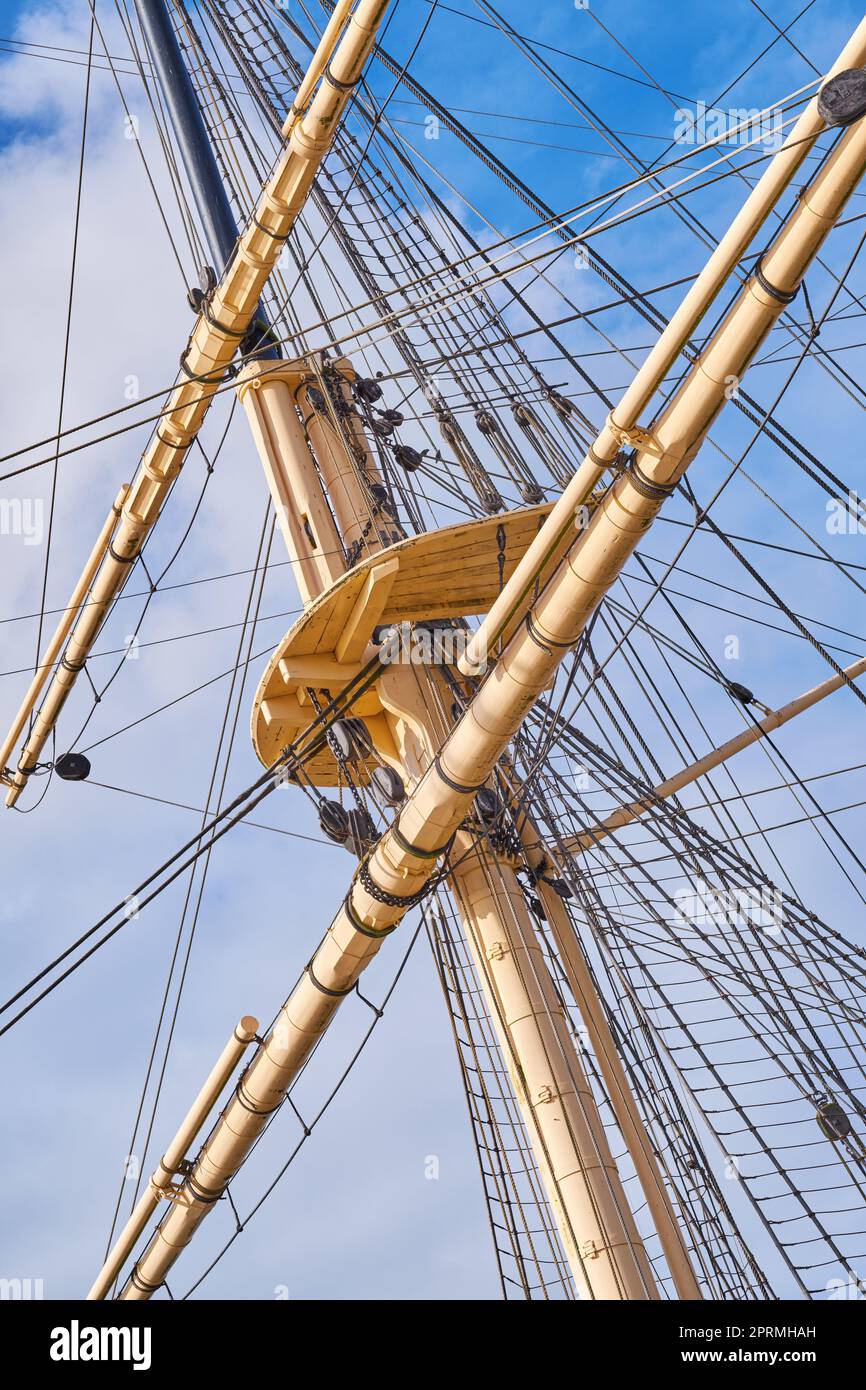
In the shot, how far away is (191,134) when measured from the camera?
11.9m

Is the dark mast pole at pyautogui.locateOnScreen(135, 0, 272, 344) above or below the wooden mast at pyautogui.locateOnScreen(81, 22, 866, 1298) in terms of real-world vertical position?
above

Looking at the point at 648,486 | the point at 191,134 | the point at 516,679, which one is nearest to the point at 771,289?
the point at 648,486

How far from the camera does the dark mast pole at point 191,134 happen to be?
11.3 metres

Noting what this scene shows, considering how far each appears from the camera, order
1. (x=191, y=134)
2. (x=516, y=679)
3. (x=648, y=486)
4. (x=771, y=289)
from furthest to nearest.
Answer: (x=191, y=134) → (x=516, y=679) → (x=648, y=486) → (x=771, y=289)

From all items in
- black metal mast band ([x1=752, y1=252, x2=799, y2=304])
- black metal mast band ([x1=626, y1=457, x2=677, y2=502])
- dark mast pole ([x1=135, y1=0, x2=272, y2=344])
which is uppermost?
dark mast pole ([x1=135, y1=0, x2=272, y2=344])

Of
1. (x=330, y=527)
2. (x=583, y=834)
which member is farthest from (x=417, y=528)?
(x=583, y=834)

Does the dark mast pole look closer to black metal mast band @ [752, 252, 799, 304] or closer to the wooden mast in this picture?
the wooden mast

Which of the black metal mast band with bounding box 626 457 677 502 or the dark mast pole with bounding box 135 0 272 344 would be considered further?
the dark mast pole with bounding box 135 0 272 344

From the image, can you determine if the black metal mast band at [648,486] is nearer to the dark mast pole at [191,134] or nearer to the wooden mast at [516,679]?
the wooden mast at [516,679]

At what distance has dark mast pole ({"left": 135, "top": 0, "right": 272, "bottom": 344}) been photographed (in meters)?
11.3

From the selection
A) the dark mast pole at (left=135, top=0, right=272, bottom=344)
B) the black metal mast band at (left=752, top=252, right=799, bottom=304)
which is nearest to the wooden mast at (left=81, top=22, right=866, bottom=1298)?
the black metal mast band at (left=752, top=252, right=799, bottom=304)

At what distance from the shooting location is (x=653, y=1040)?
960cm

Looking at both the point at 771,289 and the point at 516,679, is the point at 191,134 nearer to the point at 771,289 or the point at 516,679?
the point at 516,679
